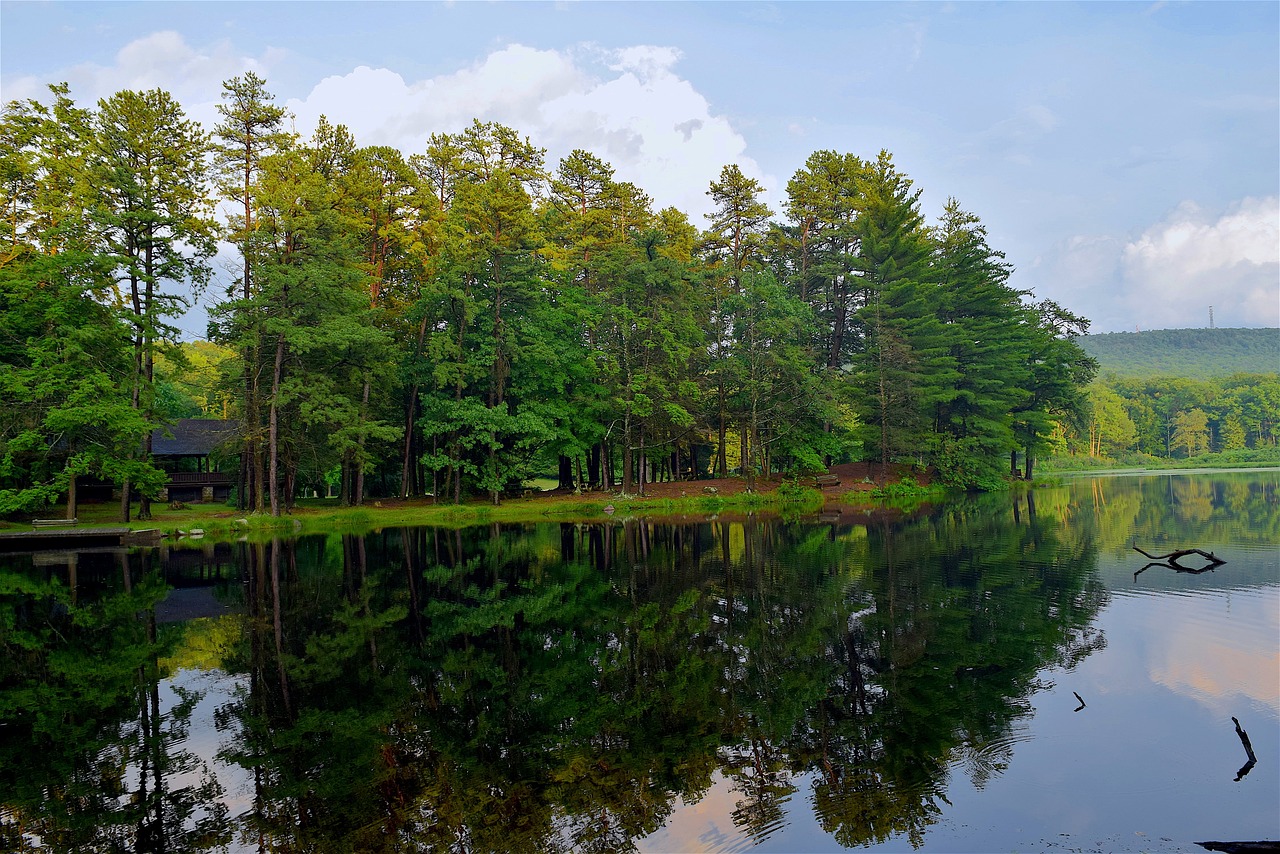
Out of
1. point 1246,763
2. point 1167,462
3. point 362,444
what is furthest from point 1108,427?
point 1246,763

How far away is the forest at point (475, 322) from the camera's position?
109 ft

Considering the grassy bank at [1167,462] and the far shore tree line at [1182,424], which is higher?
the far shore tree line at [1182,424]

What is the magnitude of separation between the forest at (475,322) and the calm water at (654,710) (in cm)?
1717

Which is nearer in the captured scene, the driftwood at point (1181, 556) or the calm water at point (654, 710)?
the calm water at point (654, 710)

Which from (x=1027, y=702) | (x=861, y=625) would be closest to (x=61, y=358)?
(x=861, y=625)

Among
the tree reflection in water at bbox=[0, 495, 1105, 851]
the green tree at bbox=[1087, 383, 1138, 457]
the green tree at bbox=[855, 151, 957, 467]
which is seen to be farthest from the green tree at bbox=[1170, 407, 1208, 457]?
the tree reflection in water at bbox=[0, 495, 1105, 851]

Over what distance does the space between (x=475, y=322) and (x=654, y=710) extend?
1386 inches

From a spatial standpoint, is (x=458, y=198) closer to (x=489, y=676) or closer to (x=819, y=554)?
(x=819, y=554)

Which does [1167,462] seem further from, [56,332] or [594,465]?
[56,332]

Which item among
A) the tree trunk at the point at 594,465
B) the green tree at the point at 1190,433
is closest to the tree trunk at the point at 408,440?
the tree trunk at the point at 594,465

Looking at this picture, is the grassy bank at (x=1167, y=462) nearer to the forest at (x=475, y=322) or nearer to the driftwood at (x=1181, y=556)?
the forest at (x=475, y=322)

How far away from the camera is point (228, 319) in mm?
37156

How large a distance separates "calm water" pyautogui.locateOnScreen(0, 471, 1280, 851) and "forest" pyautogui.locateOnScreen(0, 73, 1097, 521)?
1717cm

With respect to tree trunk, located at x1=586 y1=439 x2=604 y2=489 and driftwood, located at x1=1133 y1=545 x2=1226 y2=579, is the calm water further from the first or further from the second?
tree trunk, located at x1=586 y1=439 x2=604 y2=489
